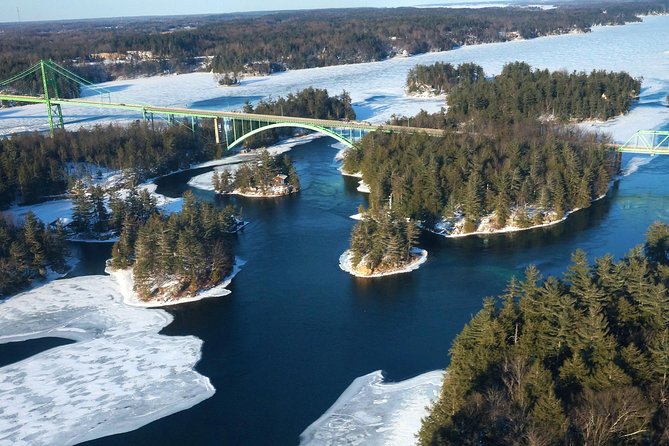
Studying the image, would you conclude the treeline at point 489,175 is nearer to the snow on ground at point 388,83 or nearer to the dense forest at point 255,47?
the snow on ground at point 388,83

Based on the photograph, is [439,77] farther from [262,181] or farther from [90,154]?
[90,154]

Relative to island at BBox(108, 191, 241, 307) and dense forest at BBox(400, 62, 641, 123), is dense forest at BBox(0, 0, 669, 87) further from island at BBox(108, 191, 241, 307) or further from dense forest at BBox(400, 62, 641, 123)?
island at BBox(108, 191, 241, 307)

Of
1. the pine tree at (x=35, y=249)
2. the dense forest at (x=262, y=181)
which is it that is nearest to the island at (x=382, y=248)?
the dense forest at (x=262, y=181)

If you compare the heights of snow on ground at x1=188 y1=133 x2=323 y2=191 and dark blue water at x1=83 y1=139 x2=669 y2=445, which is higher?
snow on ground at x1=188 y1=133 x2=323 y2=191

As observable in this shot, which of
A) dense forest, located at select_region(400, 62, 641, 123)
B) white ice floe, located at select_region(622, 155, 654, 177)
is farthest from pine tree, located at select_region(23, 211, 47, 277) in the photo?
white ice floe, located at select_region(622, 155, 654, 177)

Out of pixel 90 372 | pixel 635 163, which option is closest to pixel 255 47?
pixel 635 163
